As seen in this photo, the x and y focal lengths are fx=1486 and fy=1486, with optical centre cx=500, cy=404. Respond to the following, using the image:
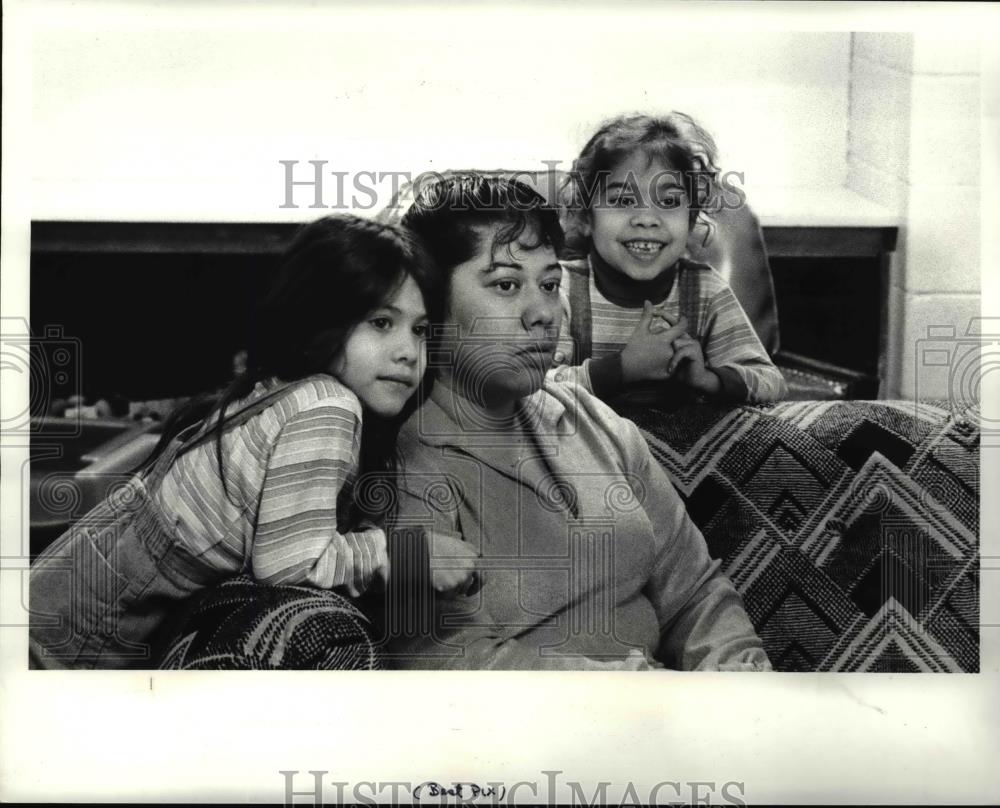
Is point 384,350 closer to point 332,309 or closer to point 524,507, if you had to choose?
point 332,309

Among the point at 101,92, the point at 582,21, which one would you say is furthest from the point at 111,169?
the point at 582,21

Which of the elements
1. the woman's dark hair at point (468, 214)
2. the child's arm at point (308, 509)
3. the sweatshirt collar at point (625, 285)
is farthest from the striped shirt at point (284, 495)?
the sweatshirt collar at point (625, 285)

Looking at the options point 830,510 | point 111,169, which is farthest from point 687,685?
point 111,169

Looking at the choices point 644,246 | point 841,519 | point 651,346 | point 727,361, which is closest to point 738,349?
point 727,361

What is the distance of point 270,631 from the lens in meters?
3.15

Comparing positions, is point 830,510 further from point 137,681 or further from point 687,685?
point 137,681

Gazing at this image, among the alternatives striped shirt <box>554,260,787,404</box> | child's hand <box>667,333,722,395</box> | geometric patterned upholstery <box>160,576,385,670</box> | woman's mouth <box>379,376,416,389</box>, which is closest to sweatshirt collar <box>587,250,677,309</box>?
striped shirt <box>554,260,787,404</box>

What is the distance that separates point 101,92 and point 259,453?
2.86ft

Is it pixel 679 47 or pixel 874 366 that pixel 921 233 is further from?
pixel 679 47

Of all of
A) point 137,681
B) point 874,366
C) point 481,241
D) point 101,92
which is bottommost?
point 137,681

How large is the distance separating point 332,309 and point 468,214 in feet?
1.18

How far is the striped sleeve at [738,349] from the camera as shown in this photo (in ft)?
10.8

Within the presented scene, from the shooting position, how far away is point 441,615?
3.23 metres

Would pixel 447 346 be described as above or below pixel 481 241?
below
